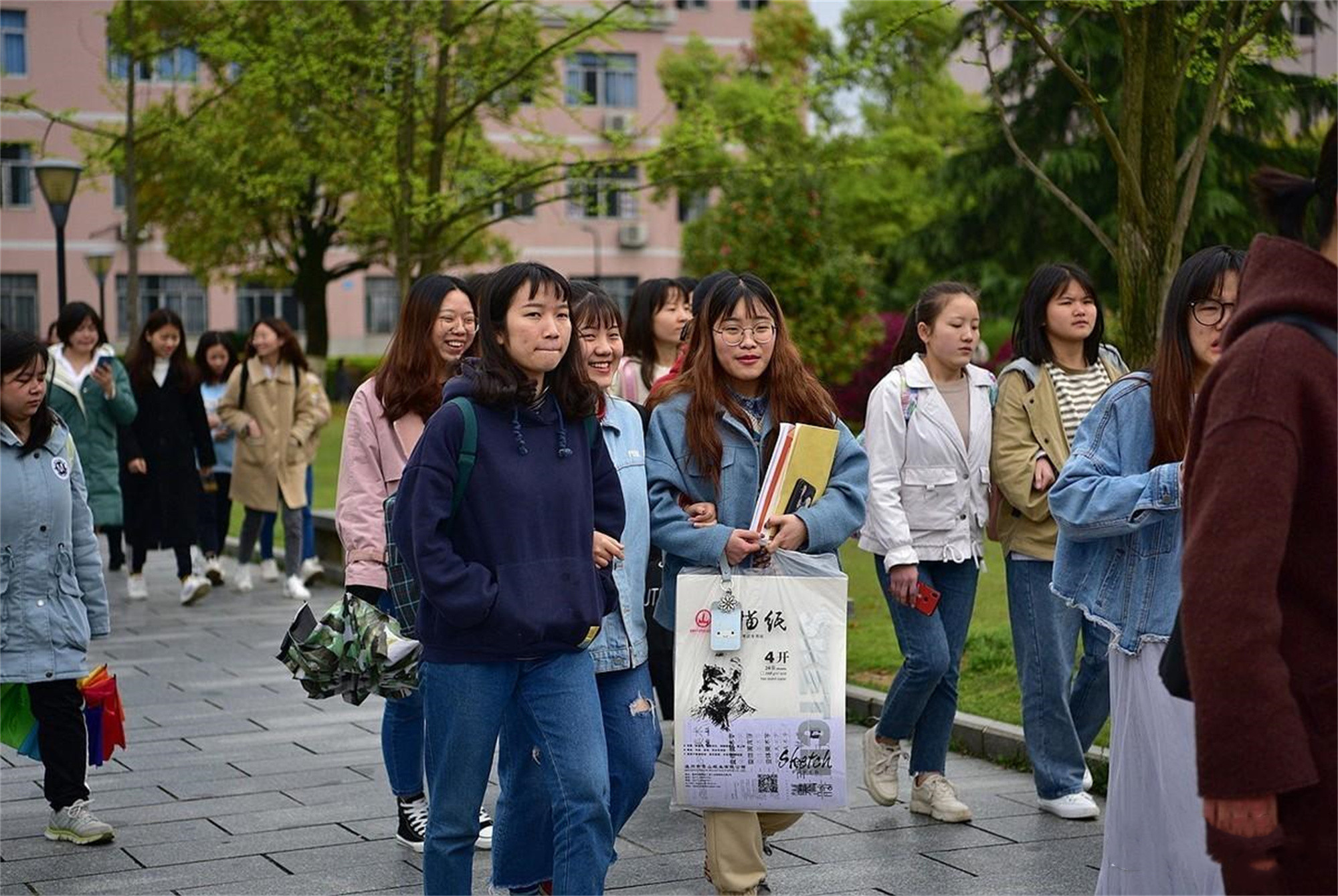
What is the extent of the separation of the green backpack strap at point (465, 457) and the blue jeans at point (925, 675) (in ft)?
7.50

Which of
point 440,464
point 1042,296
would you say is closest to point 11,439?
point 440,464

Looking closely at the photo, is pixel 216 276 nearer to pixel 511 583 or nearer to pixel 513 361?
pixel 513 361

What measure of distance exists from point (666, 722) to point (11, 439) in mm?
3208

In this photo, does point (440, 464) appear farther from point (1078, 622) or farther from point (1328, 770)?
point (1078, 622)

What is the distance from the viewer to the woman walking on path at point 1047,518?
244 inches

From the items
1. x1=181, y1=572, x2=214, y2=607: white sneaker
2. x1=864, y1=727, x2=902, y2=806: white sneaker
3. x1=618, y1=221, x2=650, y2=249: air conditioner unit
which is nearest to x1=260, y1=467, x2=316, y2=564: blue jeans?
x1=181, y1=572, x2=214, y2=607: white sneaker

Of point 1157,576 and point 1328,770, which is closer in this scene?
point 1328,770

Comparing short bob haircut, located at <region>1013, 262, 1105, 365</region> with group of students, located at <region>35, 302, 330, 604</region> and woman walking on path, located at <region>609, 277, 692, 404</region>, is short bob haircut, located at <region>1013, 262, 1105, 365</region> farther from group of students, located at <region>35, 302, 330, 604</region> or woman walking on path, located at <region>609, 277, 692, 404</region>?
group of students, located at <region>35, 302, 330, 604</region>

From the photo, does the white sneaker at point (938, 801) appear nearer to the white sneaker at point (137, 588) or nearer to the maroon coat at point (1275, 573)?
the maroon coat at point (1275, 573)

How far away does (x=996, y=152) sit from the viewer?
33000 millimetres

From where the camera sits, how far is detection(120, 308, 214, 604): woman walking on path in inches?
513

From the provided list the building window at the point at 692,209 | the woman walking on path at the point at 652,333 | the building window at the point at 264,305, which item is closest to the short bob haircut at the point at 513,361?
the woman walking on path at the point at 652,333

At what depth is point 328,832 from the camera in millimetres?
6215

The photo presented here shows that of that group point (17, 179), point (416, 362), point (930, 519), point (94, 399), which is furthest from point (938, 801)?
point (17, 179)
